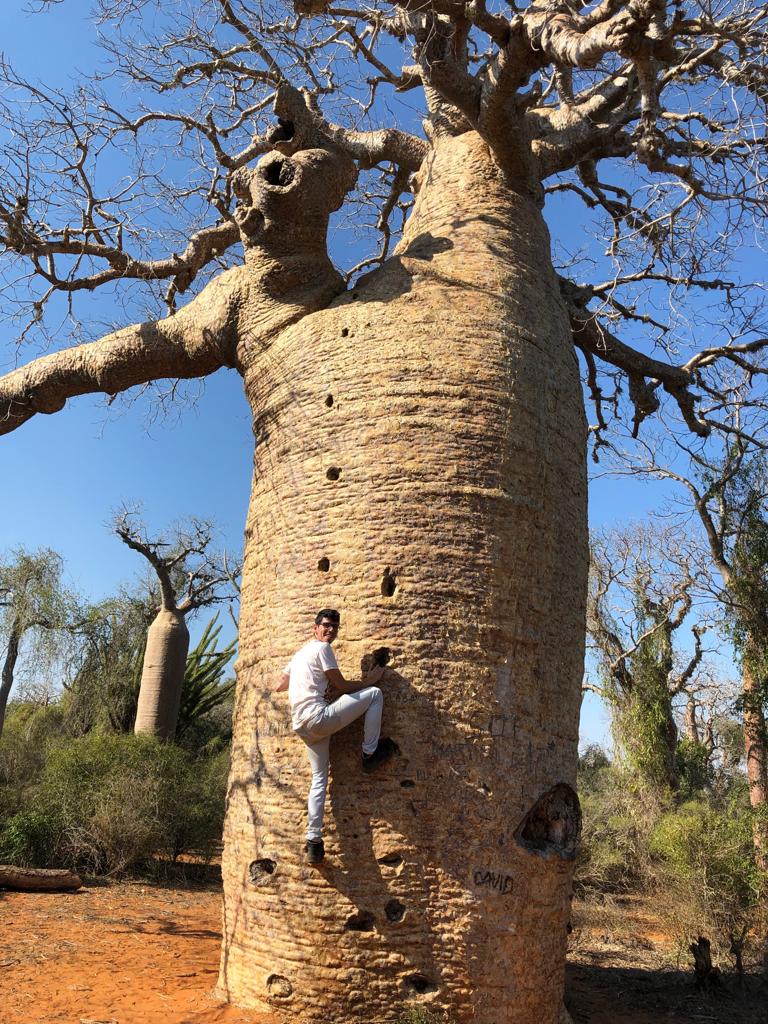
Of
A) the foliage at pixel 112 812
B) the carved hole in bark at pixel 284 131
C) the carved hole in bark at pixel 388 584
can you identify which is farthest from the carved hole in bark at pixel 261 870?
the foliage at pixel 112 812

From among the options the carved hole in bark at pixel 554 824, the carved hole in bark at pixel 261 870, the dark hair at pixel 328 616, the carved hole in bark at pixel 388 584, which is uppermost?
the carved hole in bark at pixel 388 584

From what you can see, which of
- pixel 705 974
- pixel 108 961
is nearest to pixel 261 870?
pixel 108 961

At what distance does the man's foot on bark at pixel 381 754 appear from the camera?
10.3 ft

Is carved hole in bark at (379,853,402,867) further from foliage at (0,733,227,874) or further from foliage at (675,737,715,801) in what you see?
foliage at (675,737,715,801)

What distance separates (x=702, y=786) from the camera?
519 inches

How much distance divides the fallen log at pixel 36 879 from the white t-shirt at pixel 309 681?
15.0 ft

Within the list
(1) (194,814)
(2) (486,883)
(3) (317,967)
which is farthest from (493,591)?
(1) (194,814)

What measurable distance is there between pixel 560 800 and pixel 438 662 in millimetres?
874

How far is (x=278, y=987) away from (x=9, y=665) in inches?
503

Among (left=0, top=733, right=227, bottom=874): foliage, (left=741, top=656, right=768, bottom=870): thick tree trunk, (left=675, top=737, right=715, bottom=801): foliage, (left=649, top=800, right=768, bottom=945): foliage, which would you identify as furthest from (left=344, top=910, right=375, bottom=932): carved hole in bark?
(left=675, top=737, right=715, bottom=801): foliage

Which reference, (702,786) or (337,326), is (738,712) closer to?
(702,786)

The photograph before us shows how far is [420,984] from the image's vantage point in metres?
2.94

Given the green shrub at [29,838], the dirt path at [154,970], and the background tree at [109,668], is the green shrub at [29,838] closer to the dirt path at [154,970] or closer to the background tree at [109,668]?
the dirt path at [154,970]

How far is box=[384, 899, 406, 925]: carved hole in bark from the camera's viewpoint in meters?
2.96
